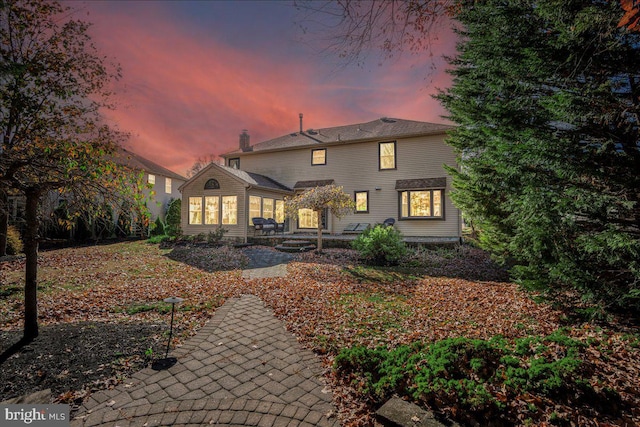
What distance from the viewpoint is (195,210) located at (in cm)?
1866

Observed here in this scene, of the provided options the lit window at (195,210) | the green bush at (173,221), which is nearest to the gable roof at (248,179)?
the lit window at (195,210)

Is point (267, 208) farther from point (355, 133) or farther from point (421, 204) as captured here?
point (421, 204)

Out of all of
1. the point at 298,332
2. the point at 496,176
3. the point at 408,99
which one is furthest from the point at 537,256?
the point at 298,332

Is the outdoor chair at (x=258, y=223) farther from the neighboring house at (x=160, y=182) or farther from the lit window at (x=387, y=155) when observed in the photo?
the neighboring house at (x=160, y=182)

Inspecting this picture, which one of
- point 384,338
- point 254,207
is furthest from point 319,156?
point 384,338

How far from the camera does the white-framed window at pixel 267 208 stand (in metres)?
18.5

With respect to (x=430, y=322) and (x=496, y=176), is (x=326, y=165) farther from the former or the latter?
(x=430, y=322)

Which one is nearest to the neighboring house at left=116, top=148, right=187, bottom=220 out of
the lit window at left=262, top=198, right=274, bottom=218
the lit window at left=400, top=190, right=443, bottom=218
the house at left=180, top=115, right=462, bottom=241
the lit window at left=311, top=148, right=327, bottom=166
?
the house at left=180, top=115, right=462, bottom=241

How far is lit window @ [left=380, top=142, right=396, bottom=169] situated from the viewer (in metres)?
17.8

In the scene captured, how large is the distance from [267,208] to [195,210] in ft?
15.7

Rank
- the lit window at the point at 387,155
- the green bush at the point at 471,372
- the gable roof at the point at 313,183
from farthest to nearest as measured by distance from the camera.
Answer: the gable roof at the point at 313,183 → the lit window at the point at 387,155 → the green bush at the point at 471,372

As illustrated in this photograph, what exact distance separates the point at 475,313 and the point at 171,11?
8270 mm

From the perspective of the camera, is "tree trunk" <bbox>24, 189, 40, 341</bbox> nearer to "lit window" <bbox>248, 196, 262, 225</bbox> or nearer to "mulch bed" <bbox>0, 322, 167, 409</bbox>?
"mulch bed" <bbox>0, 322, 167, 409</bbox>

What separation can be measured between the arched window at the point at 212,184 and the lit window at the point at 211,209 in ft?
1.94
